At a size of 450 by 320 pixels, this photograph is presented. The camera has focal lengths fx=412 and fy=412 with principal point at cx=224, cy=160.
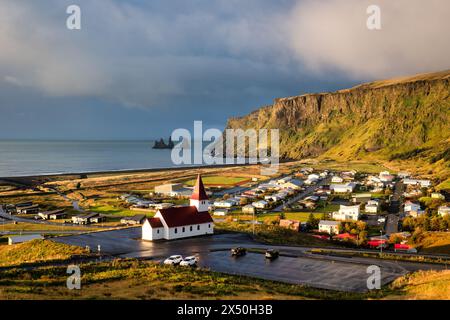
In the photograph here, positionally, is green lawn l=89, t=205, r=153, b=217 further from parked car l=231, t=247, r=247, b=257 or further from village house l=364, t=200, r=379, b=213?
parked car l=231, t=247, r=247, b=257

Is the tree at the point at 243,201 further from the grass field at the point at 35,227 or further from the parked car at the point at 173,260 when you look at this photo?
the parked car at the point at 173,260

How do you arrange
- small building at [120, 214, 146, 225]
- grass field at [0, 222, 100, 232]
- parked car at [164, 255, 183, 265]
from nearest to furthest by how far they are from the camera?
parked car at [164, 255, 183, 265] < grass field at [0, 222, 100, 232] < small building at [120, 214, 146, 225]

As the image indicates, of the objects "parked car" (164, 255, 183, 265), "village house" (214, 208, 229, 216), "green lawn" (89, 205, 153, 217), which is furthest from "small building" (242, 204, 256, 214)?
"parked car" (164, 255, 183, 265)

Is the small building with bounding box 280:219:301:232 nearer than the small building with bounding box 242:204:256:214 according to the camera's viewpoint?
Yes

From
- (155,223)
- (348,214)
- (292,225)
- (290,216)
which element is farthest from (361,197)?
(155,223)

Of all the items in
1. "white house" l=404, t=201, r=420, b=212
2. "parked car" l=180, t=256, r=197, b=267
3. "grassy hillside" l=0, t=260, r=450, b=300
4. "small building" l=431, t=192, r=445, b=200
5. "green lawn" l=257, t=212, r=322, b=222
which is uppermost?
"grassy hillside" l=0, t=260, r=450, b=300

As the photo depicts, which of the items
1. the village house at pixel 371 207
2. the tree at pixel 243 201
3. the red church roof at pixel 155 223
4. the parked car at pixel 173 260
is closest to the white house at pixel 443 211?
the village house at pixel 371 207
